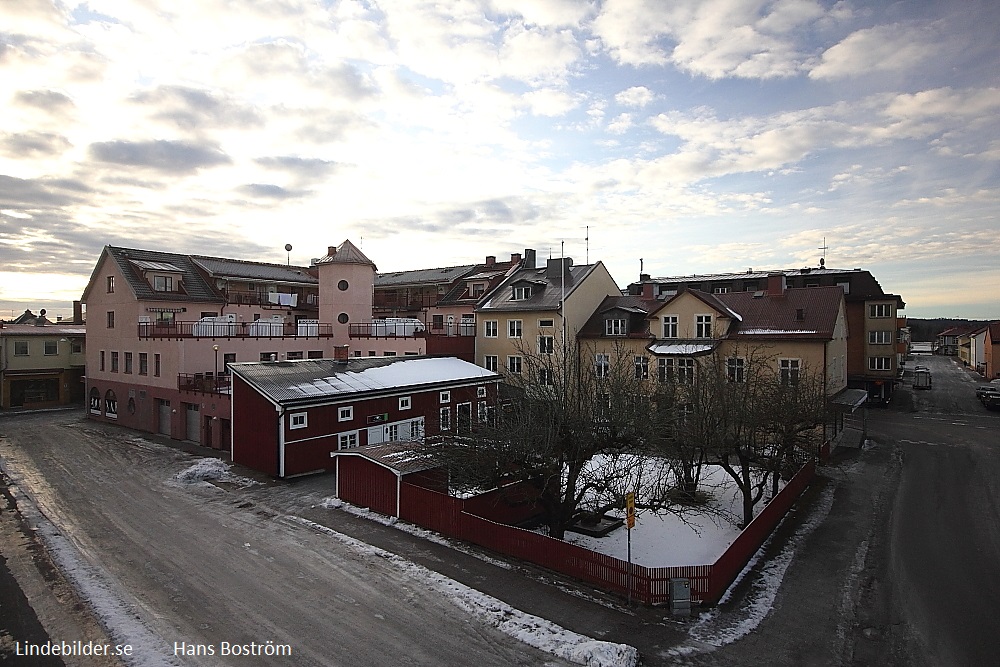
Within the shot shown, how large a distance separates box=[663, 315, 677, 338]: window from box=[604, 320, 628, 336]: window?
8.36 feet

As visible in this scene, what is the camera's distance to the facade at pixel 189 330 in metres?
32.3

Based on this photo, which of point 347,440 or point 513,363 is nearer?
point 347,440

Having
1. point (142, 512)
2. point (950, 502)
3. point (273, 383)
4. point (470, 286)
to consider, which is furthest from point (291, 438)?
point (470, 286)

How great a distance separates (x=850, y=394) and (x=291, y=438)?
30498 mm

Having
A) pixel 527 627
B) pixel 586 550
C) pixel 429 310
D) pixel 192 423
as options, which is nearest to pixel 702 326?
pixel 586 550

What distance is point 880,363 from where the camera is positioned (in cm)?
4656

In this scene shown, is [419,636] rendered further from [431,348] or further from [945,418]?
[945,418]

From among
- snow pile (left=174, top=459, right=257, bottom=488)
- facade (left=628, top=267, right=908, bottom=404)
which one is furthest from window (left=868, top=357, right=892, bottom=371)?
snow pile (left=174, top=459, right=257, bottom=488)

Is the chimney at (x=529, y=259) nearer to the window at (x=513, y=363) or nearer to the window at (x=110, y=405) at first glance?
the window at (x=513, y=363)

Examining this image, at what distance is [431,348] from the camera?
3778cm

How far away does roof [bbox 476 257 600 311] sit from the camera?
1497 inches

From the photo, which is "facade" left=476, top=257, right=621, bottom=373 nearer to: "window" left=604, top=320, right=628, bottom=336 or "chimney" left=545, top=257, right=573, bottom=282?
"chimney" left=545, top=257, right=573, bottom=282

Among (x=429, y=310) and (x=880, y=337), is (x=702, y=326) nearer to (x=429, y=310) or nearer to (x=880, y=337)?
(x=880, y=337)

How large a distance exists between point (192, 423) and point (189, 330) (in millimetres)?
5323
